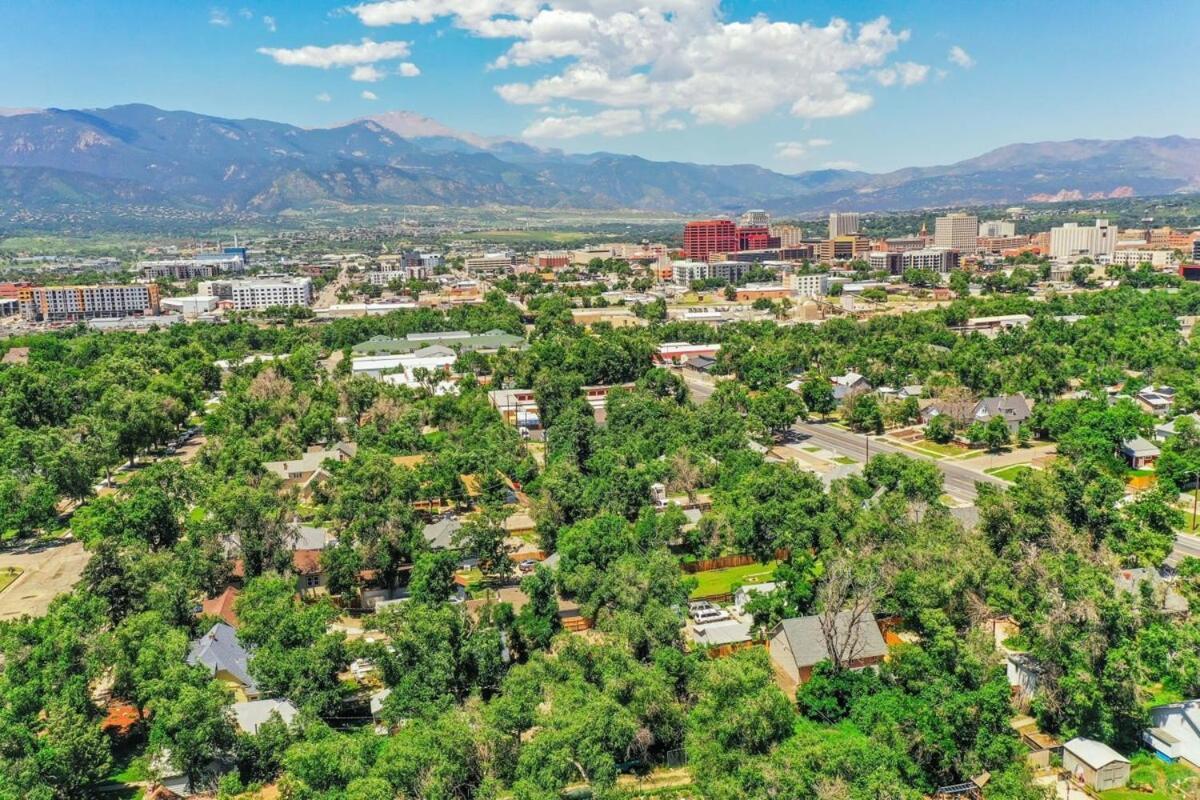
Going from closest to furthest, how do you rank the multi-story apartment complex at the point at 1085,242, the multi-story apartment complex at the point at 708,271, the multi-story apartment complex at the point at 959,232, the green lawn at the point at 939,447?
the green lawn at the point at 939,447 → the multi-story apartment complex at the point at 708,271 → the multi-story apartment complex at the point at 1085,242 → the multi-story apartment complex at the point at 959,232

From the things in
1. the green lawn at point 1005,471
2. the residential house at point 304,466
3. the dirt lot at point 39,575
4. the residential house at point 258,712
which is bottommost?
the dirt lot at point 39,575

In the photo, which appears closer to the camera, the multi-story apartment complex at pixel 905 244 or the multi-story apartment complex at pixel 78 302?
the multi-story apartment complex at pixel 78 302

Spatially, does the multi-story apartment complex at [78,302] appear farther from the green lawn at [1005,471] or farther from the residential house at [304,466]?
the green lawn at [1005,471]

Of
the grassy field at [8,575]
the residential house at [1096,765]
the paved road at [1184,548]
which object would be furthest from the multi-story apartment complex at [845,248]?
the residential house at [1096,765]

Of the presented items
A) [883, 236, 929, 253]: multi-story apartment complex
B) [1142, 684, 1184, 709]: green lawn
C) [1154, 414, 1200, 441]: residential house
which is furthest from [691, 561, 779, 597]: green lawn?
[883, 236, 929, 253]: multi-story apartment complex

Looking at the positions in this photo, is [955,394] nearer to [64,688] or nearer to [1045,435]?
[1045,435]

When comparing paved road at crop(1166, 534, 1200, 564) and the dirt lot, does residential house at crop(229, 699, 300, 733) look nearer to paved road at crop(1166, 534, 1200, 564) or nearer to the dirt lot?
the dirt lot
